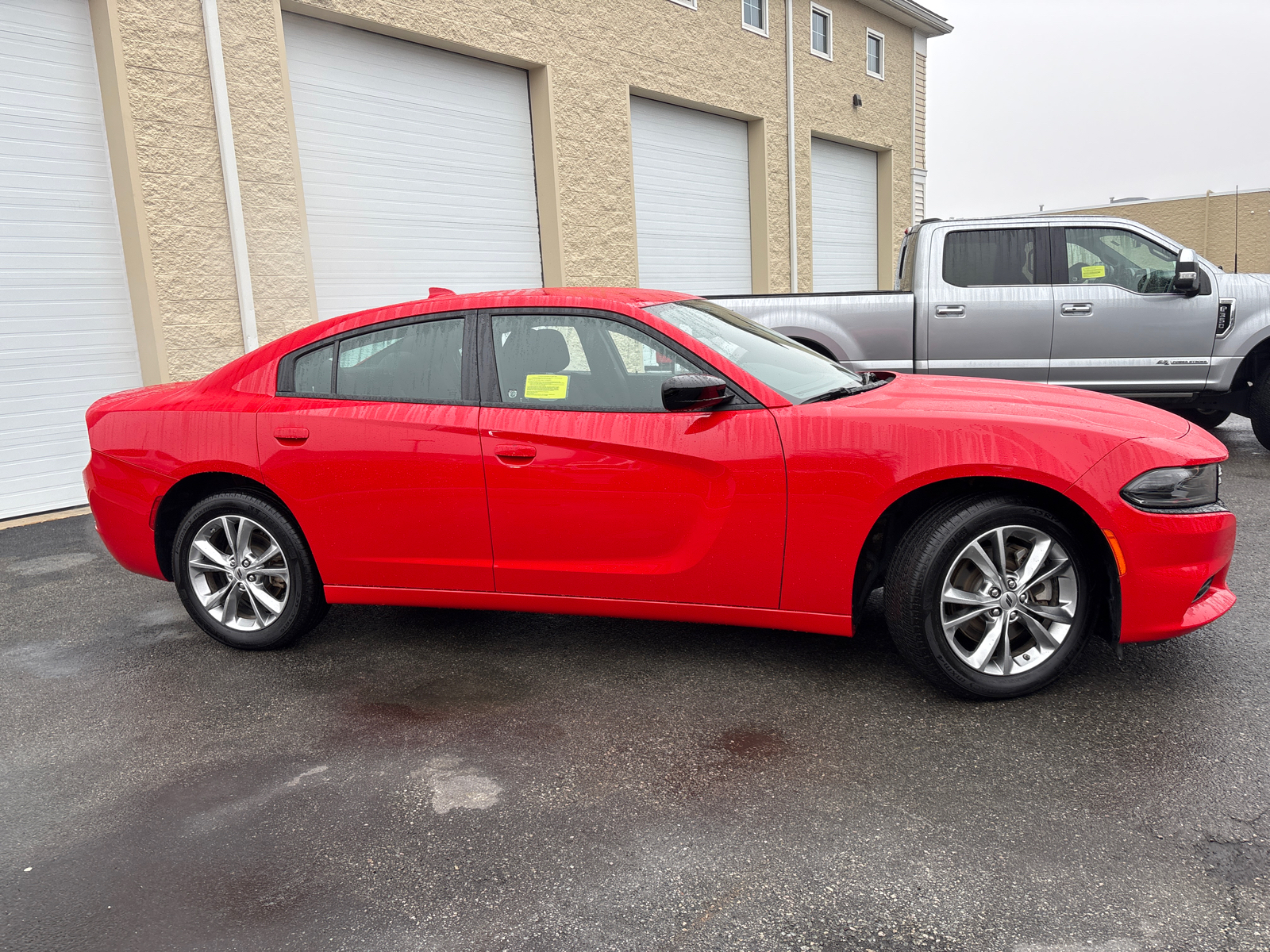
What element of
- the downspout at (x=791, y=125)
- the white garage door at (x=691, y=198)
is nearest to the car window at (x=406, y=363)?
the white garage door at (x=691, y=198)

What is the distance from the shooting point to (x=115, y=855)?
8.66 feet

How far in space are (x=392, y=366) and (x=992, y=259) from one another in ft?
19.2

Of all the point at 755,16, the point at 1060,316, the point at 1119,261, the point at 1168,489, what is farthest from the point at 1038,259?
the point at 755,16

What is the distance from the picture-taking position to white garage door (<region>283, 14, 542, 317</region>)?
938 centimetres

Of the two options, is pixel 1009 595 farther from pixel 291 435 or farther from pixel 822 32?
pixel 822 32

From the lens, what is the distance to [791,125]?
51.8 feet

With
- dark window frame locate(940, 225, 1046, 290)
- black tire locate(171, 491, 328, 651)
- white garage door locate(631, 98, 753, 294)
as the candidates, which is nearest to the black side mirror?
black tire locate(171, 491, 328, 651)

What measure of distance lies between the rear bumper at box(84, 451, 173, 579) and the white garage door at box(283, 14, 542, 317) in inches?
216

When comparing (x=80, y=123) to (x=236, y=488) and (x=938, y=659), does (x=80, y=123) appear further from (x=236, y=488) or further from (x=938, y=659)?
(x=938, y=659)

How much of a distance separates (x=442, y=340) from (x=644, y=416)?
996mm

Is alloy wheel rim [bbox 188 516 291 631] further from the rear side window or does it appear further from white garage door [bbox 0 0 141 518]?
white garage door [bbox 0 0 141 518]

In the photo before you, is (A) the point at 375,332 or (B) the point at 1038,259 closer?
(A) the point at 375,332

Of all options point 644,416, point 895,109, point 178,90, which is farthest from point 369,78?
point 895,109

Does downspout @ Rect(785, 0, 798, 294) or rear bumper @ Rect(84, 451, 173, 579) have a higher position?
downspout @ Rect(785, 0, 798, 294)
